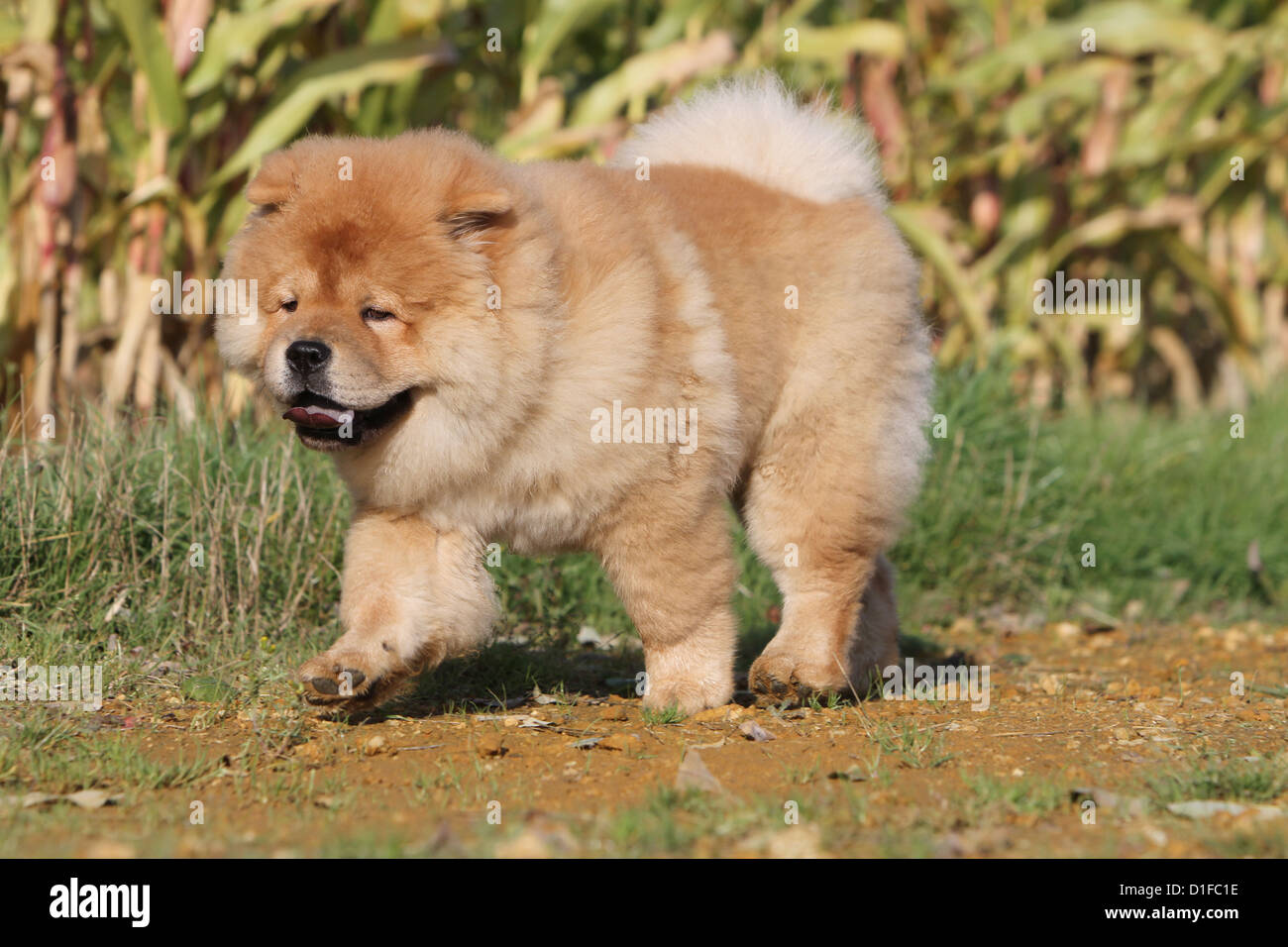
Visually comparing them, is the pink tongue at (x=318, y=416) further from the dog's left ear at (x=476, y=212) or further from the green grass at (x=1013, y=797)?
the green grass at (x=1013, y=797)

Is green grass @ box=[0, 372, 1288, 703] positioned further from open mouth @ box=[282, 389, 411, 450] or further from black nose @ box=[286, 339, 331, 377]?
black nose @ box=[286, 339, 331, 377]

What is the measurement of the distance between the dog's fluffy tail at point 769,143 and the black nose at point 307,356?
1.55 meters

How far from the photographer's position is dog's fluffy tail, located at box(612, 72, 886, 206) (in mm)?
4328

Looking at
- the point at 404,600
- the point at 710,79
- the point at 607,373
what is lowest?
the point at 404,600

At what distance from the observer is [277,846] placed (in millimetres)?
2602

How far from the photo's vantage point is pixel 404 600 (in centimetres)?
355

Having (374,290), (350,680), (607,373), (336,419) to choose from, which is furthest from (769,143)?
(350,680)

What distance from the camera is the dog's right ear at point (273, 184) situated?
11.1 feet

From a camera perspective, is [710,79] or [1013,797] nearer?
[1013,797]

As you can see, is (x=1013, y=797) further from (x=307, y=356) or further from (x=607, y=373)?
(x=307, y=356)

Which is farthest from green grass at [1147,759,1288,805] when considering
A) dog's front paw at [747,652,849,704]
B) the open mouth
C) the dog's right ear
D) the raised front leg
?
the dog's right ear

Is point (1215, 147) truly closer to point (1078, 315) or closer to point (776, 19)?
point (1078, 315)

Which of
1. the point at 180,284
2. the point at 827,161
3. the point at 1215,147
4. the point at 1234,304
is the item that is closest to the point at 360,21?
the point at 180,284

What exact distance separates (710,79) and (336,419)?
368 centimetres
